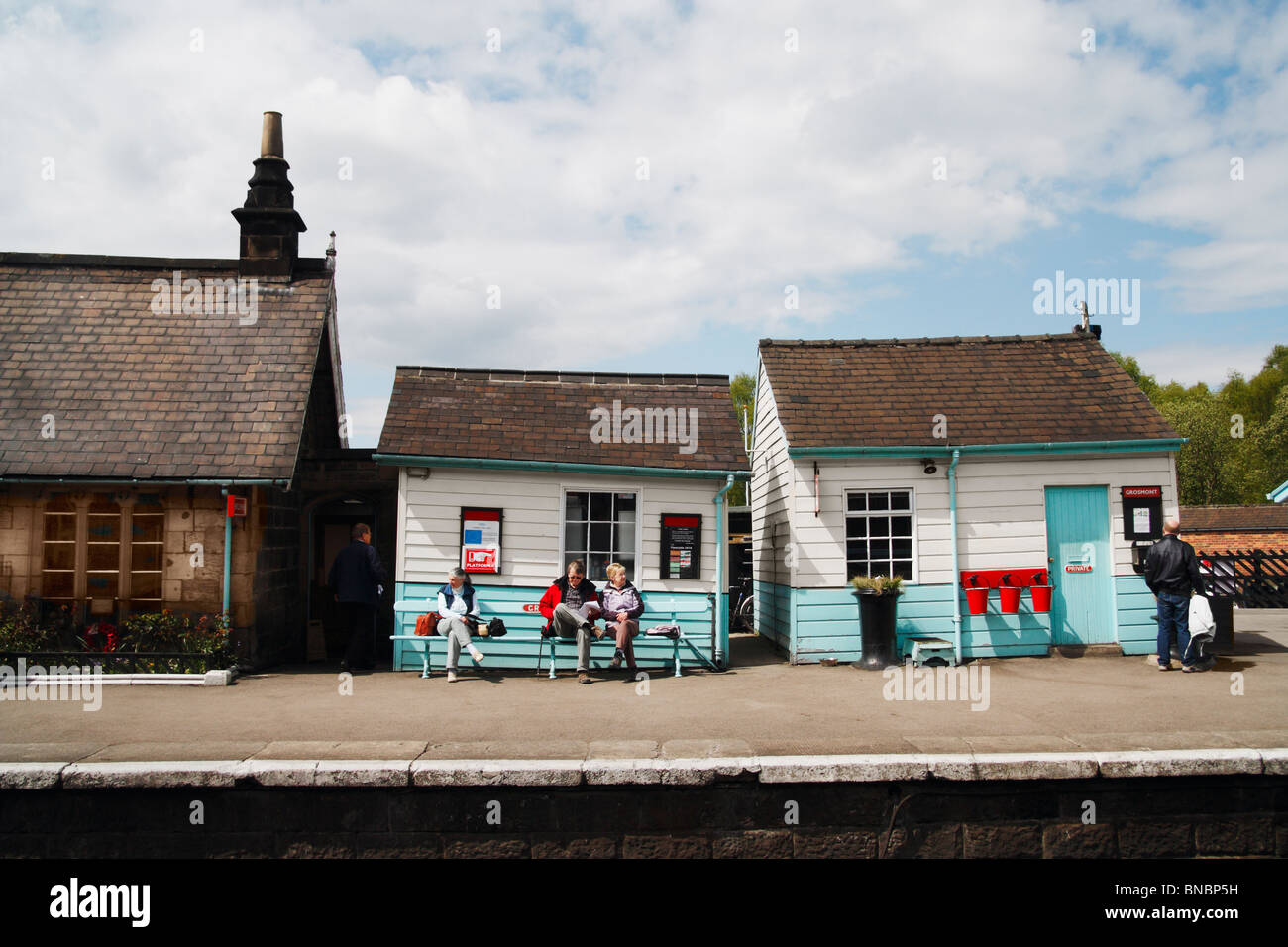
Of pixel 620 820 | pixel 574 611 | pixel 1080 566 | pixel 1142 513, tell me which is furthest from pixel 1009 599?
pixel 620 820

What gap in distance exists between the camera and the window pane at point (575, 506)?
11.9 m

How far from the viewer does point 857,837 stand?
5.89m

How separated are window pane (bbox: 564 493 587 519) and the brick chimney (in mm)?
6236

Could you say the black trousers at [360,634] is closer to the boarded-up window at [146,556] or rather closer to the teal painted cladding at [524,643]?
the teal painted cladding at [524,643]

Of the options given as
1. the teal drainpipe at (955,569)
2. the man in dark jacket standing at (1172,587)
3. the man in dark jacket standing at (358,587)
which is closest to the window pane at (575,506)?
the man in dark jacket standing at (358,587)

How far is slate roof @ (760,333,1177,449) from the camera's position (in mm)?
12312

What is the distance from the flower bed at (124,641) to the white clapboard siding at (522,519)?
8.19 ft

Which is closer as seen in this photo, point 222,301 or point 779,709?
point 779,709

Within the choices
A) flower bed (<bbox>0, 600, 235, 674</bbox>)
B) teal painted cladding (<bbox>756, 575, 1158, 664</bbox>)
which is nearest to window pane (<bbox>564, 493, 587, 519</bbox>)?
teal painted cladding (<bbox>756, 575, 1158, 664</bbox>)

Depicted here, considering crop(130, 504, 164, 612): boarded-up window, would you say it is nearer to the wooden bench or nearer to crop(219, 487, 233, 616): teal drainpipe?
crop(219, 487, 233, 616): teal drainpipe
